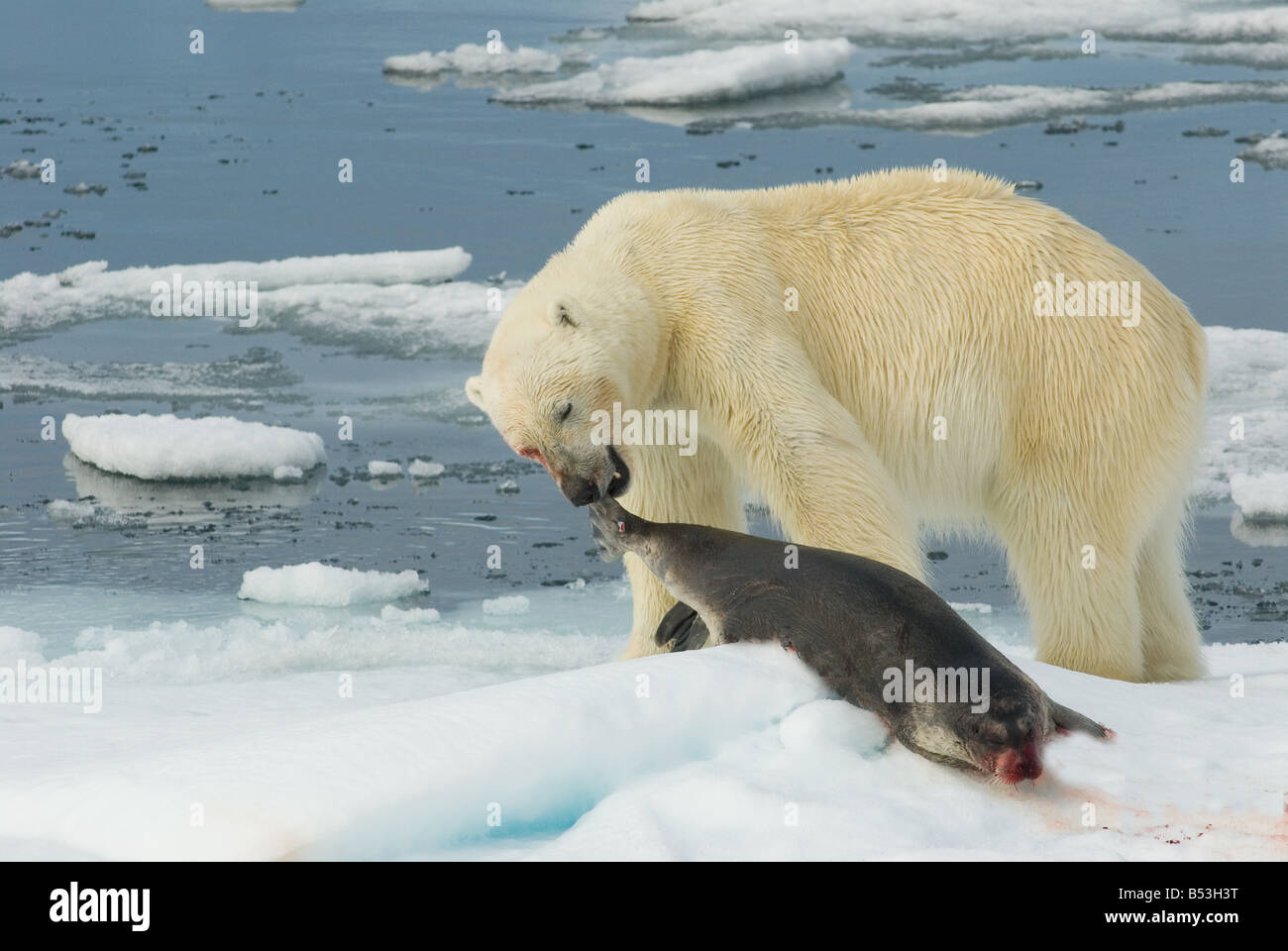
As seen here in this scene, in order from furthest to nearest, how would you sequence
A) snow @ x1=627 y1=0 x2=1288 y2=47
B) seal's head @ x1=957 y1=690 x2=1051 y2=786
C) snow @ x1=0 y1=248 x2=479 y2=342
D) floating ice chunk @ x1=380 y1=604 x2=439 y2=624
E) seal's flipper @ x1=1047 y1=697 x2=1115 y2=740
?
→ 1. snow @ x1=627 y1=0 x2=1288 y2=47
2. snow @ x1=0 y1=248 x2=479 y2=342
3. floating ice chunk @ x1=380 y1=604 x2=439 y2=624
4. seal's flipper @ x1=1047 y1=697 x2=1115 y2=740
5. seal's head @ x1=957 y1=690 x2=1051 y2=786

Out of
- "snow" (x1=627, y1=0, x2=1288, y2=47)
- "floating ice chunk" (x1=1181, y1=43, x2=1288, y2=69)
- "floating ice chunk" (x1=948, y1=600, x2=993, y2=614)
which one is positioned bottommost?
"floating ice chunk" (x1=948, y1=600, x2=993, y2=614)

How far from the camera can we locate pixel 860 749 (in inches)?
126

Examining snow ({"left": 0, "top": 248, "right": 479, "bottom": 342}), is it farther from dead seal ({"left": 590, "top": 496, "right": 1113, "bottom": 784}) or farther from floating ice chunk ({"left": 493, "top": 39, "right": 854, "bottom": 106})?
dead seal ({"left": 590, "top": 496, "right": 1113, "bottom": 784})

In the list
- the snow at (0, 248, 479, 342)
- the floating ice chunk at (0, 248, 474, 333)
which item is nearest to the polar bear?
the snow at (0, 248, 479, 342)

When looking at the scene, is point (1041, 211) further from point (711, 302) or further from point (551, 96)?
point (551, 96)

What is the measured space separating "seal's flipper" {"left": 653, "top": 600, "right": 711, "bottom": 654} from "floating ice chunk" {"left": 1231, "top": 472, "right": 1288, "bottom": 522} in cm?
429

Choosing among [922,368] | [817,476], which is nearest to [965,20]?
[922,368]

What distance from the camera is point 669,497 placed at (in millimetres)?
4828

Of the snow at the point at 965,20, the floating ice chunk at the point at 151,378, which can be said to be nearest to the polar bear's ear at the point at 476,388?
the floating ice chunk at the point at 151,378

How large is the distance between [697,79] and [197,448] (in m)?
8.22

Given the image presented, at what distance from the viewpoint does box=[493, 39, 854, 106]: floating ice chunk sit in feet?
47.9

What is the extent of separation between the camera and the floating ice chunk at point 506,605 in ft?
21.3

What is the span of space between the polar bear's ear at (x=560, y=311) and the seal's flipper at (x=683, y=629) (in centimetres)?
81

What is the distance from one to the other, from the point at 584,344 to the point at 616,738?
1.43 metres
